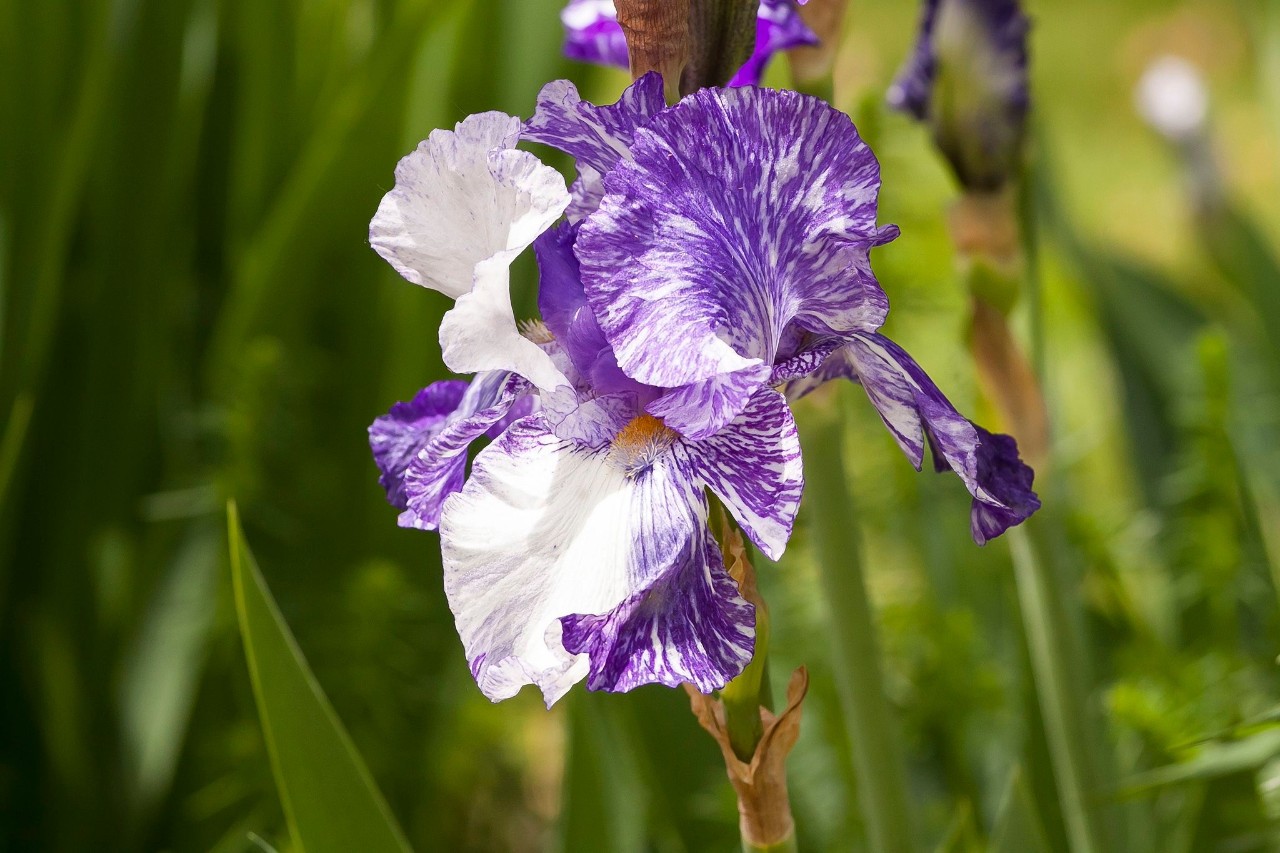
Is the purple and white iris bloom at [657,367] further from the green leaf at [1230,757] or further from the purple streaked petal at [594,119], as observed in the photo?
the green leaf at [1230,757]

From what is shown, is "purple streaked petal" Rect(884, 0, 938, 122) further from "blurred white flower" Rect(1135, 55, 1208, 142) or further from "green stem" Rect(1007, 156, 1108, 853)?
"blurred white flower" Rect(1135, 55, 1208, 142)

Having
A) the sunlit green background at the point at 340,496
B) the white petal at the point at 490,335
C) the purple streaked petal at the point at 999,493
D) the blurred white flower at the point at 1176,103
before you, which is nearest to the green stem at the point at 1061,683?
the sunlit green background at the point at 340,496

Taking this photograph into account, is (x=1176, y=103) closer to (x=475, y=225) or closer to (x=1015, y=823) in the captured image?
(x=1015, y=823)

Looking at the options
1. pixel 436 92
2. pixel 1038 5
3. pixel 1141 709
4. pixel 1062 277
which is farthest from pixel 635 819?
pixel 1038 5

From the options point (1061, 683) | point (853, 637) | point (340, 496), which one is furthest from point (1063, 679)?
point (340, 496)

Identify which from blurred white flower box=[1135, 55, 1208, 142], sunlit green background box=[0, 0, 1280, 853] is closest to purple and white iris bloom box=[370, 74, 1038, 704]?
sunlit green background box=[0, 0, 1280, 853]
